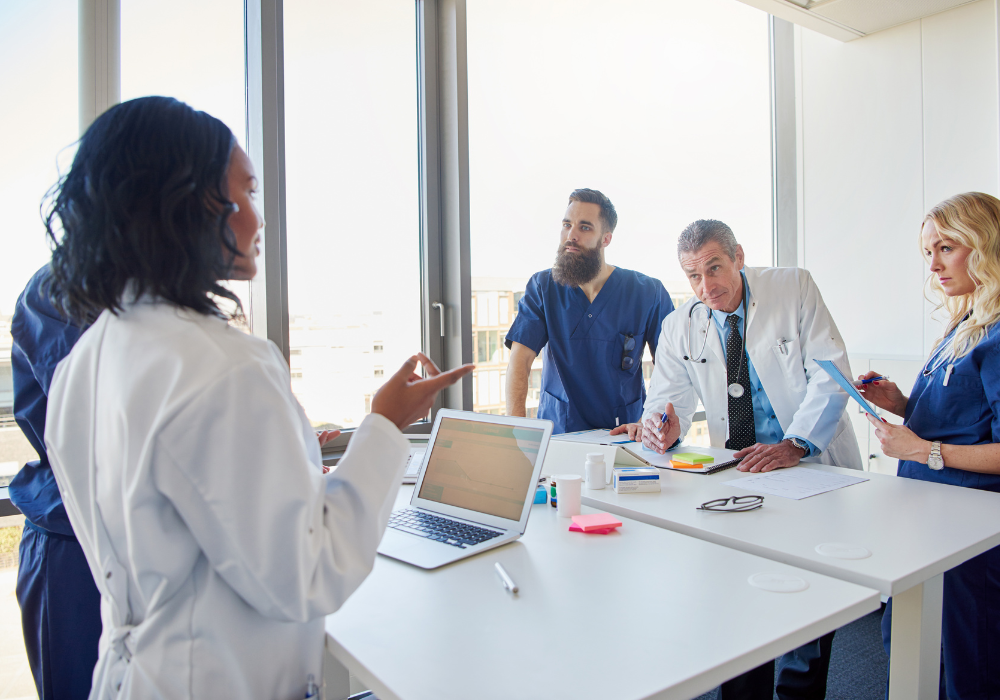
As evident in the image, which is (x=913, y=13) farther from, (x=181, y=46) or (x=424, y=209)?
(x=181, y=46)

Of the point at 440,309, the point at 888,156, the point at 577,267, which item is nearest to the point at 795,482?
the point at 577,267

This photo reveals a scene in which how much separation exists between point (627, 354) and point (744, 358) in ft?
1.80

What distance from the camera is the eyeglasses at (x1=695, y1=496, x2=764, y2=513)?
1552 mm

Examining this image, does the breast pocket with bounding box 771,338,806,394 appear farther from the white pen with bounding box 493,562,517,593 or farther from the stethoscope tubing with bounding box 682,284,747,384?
the white pen with bounding box 493,562,517,593

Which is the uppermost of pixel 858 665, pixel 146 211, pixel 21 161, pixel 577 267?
pixel 21 161

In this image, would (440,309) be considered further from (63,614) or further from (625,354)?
(63,614)

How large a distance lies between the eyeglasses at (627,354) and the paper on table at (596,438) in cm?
34

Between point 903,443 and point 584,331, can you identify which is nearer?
point 903,443

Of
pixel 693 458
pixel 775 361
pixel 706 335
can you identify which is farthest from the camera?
pixel 706 335

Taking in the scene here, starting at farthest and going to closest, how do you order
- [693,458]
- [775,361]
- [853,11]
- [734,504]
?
[853,11]
[775,361]
[693,458]
[734,504]

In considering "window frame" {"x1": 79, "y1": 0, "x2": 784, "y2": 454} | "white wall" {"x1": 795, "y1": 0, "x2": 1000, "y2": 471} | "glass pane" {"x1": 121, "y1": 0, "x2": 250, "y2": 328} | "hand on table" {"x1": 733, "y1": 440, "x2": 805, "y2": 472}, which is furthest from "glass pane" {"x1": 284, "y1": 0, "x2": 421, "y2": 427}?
"white wall" {"x1": 795, "y1": 0, "x2": 1000, "y2": 471}

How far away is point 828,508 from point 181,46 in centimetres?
256

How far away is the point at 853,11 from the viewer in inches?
138

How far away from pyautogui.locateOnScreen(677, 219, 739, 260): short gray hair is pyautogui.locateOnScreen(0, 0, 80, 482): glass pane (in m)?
2.14
